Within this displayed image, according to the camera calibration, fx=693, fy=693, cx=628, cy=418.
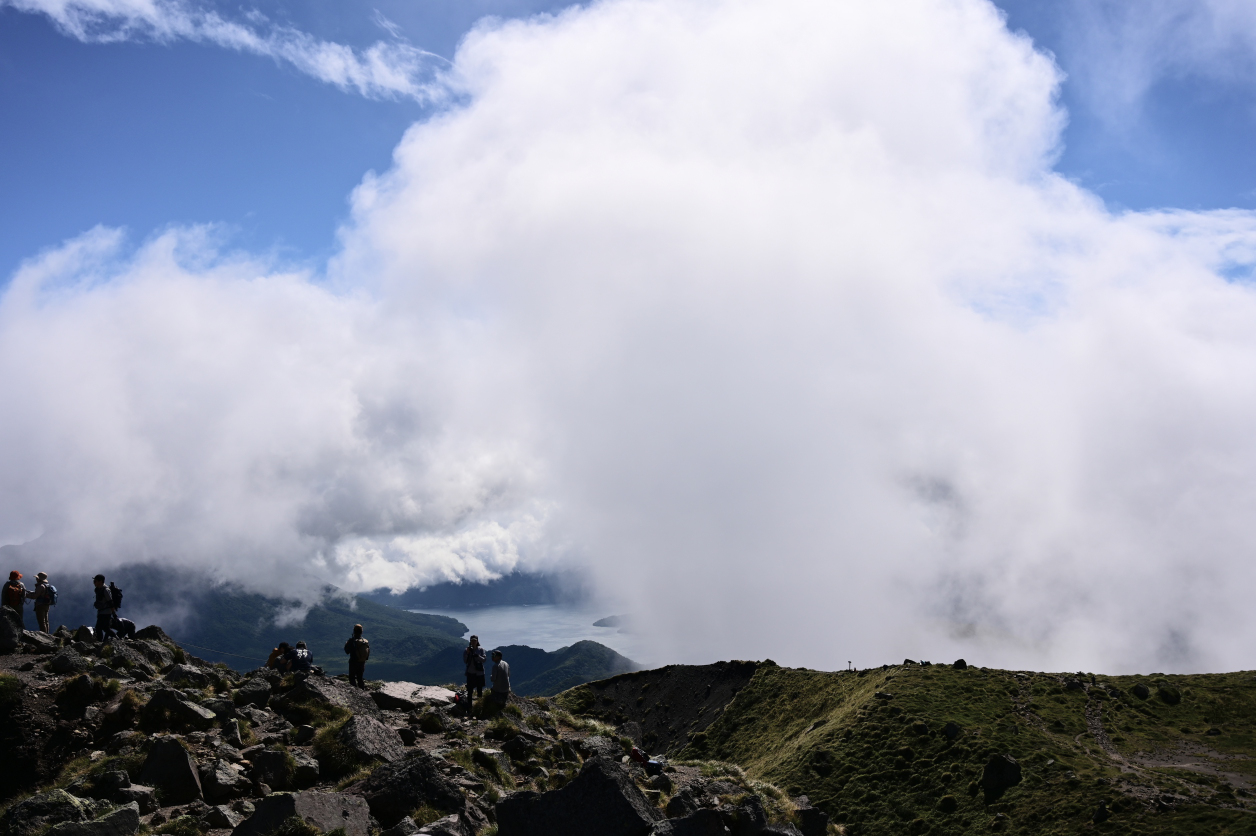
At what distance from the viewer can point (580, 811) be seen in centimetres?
1964

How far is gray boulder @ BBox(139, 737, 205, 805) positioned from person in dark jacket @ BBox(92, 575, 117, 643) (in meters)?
19.6

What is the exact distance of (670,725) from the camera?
11550 cm

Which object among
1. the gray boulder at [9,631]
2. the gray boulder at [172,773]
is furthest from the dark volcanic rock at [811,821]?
the gray boulder at [9,631]

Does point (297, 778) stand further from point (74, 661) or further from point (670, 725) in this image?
point (670, 725)

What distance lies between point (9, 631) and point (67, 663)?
17.9ft

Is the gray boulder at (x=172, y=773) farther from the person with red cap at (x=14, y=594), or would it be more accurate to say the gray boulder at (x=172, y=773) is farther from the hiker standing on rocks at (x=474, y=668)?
the person with red cap at (x=14, y=594)

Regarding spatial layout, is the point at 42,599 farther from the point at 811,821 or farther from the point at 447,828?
the point at 811,821

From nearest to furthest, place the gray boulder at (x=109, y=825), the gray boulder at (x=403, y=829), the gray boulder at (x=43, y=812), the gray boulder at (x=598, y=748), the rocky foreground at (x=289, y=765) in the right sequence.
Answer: the gray boulder at (x=109, y=825) < the gray boulder at (x=43, y=812) < the gray boulder at (x=403, y=829) < the rocky foreground at (x=289, y=765) < the gray boulder at (x=598, y=748)

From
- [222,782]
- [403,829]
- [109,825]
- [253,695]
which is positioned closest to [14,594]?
[253,695]

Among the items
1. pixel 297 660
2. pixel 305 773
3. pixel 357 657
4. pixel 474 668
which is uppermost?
pixel 474 668

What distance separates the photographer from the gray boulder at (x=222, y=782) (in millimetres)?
21000

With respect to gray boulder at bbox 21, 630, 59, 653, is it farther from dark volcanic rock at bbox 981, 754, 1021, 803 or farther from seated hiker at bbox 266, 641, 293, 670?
dark volcanic rock at bbox 981, 754, 1021, 803

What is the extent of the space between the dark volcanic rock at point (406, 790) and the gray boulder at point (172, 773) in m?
4.61

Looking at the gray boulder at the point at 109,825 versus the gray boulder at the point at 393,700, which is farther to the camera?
the gray boulder at the point at 393,700
